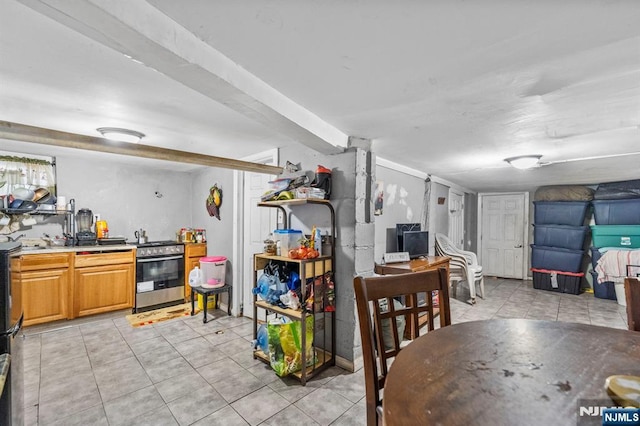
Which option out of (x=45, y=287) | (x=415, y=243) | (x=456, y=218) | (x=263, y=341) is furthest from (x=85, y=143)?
(x=456, y=218)

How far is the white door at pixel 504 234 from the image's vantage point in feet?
21.6

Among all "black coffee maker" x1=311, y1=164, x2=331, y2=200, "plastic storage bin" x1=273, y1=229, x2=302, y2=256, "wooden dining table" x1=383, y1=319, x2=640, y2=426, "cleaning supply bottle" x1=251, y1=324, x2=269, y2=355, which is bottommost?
"cleaning supply bottle" x1=251, y1=324, x2=269, y2=355

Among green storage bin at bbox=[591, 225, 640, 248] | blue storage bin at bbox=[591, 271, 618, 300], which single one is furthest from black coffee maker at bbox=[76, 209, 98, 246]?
green storage bin at bbox=[591, 225, 640, 248]

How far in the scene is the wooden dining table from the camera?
73 centimetres

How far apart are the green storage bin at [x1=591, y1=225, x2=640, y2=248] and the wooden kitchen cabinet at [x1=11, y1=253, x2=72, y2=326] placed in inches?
332

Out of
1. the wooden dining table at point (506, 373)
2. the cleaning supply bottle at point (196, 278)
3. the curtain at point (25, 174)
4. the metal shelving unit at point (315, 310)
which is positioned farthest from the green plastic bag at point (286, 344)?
the curtain at point (25, 174)

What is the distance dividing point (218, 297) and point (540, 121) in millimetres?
4364

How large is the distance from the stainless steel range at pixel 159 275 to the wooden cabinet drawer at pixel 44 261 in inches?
30.4

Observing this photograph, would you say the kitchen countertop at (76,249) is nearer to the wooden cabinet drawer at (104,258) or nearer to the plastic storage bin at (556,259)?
the wooden cabinet drawer at (104,258)

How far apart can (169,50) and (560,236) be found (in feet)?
23.3

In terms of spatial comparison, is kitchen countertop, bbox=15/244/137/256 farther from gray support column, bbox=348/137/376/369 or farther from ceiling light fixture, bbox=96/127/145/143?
gray support column, bbox=348/137/376/369

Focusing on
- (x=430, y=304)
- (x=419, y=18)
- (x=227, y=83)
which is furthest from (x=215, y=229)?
(x=419, y=18)

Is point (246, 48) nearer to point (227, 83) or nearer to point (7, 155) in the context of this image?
point (227, 83)

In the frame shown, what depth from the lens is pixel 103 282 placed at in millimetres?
3717
